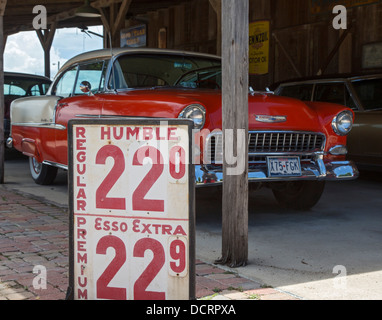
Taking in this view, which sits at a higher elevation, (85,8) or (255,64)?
(85,8)

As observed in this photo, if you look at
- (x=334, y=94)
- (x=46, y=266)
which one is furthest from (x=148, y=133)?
(x=334, y=94)

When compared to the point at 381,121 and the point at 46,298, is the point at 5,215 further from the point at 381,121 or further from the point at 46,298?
the point at 381,121

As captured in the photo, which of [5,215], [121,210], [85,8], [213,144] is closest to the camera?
[121,210]

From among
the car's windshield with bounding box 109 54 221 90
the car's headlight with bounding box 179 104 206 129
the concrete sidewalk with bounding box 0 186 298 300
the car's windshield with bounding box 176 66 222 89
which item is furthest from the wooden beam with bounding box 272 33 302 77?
the car's headlight with bounding box 179 104 206 129

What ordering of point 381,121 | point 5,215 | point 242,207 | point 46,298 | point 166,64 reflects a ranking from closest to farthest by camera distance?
point 46,298 → point 242,207 → point 5,215 → point 166,64 → point 381,121

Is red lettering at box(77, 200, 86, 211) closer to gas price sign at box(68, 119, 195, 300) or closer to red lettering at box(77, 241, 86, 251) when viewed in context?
gas price sign at box(68, 119, 195, 300)

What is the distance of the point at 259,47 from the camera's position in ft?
44.7

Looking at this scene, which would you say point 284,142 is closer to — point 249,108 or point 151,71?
point 249,108

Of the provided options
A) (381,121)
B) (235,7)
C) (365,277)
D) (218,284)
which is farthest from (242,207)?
(381,121)

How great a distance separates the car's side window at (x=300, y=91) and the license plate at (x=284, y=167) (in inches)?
145

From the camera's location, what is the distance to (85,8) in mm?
13305

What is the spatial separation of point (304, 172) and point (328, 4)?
300 inches

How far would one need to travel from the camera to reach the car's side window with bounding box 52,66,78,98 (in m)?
6.79

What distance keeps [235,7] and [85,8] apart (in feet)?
32.9
